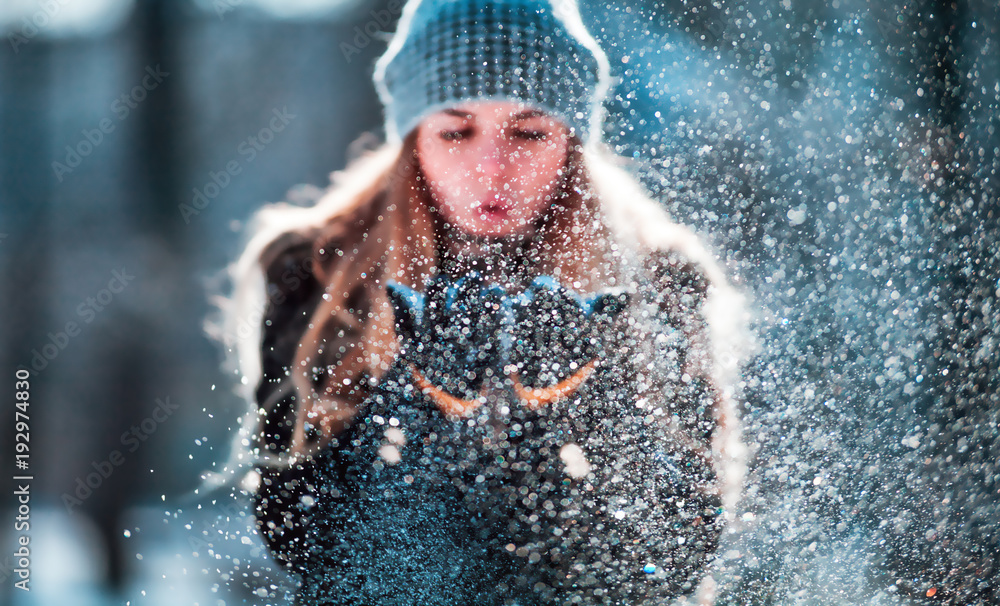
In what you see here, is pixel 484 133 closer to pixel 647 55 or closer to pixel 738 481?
pixel 647 55

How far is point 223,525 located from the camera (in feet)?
1.13

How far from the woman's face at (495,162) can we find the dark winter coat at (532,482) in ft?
0.19

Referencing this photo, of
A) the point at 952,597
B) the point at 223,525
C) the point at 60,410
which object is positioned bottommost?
the point at 952,597

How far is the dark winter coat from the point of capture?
27 centimetres

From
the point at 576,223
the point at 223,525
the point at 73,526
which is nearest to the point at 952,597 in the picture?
the point at 576,223

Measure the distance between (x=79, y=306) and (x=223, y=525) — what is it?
328 mm

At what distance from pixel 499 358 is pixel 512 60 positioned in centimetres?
14

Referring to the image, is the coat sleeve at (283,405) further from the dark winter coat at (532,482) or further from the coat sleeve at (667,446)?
the coat sleeve at (667,446)

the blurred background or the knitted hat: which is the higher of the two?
the knitted hat

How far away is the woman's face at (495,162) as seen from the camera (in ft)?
0.81

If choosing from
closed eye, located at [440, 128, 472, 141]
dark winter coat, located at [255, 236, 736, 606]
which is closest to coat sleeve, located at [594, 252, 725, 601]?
dark winter coat, located at [255, 236, 736, 606]

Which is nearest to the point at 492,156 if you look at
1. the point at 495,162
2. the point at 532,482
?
the point at 495,162

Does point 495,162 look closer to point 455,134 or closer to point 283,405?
point 455,134

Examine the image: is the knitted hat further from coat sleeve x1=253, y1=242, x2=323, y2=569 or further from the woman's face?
coat sleeve x1=253, y1=242, x2=323, y2=569
